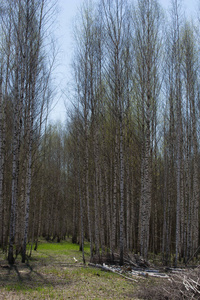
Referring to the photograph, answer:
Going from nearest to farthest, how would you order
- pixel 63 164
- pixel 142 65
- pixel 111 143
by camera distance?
pixel 142 65 < pixel 111 143 < pixel 63 164

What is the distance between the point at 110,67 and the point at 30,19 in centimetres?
327

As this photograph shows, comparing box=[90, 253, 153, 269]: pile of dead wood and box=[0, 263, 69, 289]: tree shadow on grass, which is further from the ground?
box=[0, 263, 69, 289]: tree shadow on grass

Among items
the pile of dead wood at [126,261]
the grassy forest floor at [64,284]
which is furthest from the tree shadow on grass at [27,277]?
the pile of dead wood at [126,261]

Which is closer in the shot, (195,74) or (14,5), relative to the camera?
(14,5)

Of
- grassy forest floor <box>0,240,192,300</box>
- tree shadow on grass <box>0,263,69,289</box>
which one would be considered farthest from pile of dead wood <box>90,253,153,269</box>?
tree shadow on grass <box>0,263,69,289</box>

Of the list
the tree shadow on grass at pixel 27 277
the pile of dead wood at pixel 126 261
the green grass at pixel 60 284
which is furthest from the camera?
the pile of dead wood at pixel 126 261

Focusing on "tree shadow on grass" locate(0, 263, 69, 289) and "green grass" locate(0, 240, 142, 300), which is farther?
"tree shadow on grass" locate(0, 263, 69, 289)

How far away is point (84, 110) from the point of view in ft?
37.1

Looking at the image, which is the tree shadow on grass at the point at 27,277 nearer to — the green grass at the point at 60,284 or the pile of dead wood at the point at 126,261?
the green grass at the point at 60,284

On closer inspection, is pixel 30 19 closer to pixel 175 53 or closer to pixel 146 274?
pixel 175 53

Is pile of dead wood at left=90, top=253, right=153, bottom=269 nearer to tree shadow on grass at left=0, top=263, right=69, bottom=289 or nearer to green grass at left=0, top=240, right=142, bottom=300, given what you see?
green grass at left=0, top=240, right=142, bottom=300

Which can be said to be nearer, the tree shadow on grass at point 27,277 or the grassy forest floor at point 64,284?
the grassy forest floor at point 64,284

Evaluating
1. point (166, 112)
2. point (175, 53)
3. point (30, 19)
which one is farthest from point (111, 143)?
point (30, 19)

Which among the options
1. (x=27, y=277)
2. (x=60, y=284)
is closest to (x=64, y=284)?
(x=60, y=284)
